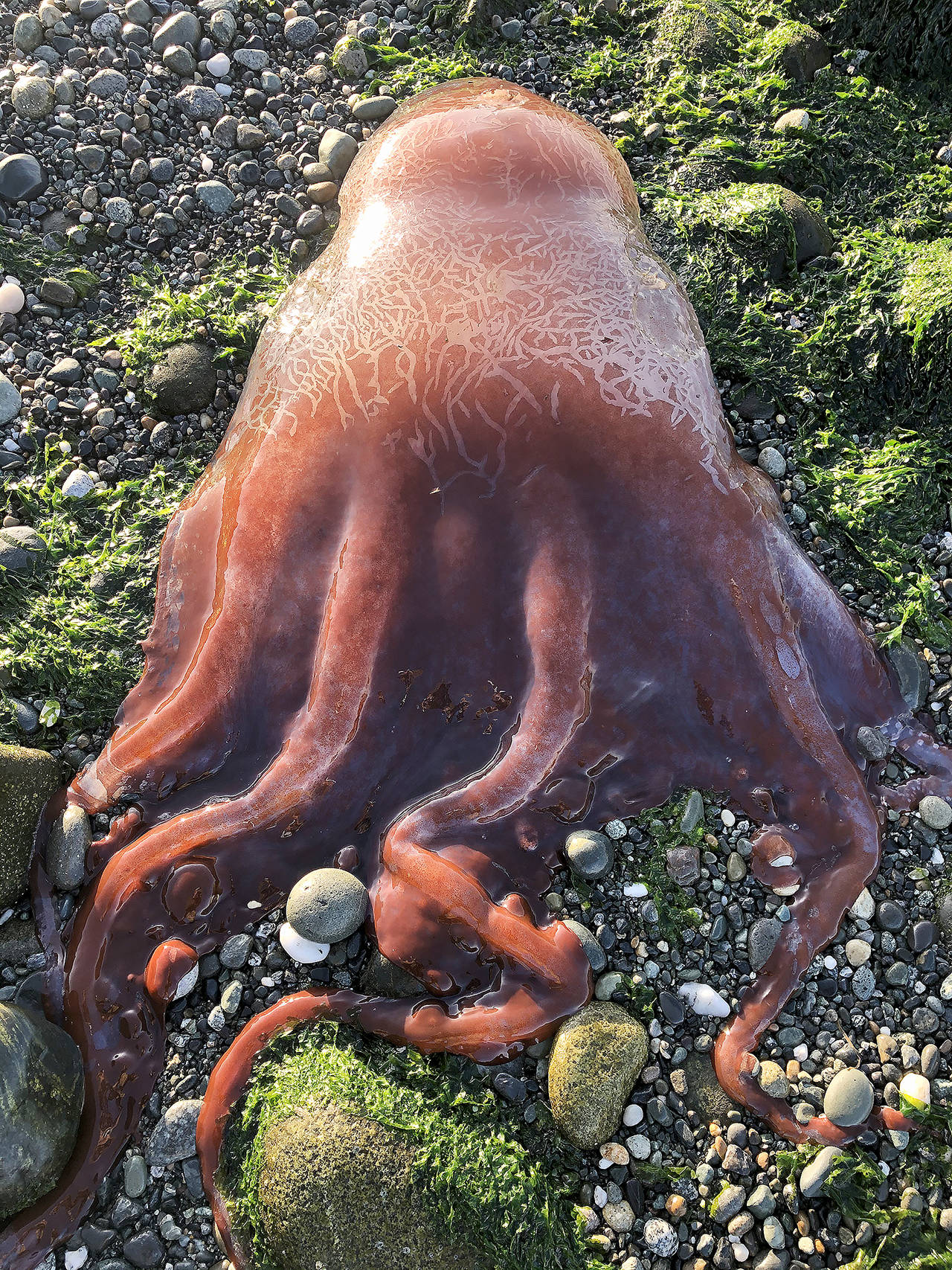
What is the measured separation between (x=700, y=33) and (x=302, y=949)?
17.6 feet

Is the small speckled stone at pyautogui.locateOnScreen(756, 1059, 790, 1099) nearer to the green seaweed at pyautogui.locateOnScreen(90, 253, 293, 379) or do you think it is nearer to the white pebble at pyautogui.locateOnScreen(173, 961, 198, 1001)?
the white pebble at pyautogui.locateOnScreen(173, 961, 198, 1001)

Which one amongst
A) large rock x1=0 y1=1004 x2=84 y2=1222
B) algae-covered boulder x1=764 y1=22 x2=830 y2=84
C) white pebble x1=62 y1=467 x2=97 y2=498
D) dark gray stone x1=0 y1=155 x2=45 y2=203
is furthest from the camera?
algae-covered boulder x1=764 y1=22 x2=830 y2=84

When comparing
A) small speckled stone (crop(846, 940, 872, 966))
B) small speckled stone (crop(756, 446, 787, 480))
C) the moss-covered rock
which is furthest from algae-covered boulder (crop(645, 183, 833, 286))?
small speckled stone (crop(846, 940, 872, 966))

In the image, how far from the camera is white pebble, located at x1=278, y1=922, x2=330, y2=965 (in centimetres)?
328

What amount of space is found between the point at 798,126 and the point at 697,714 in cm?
352

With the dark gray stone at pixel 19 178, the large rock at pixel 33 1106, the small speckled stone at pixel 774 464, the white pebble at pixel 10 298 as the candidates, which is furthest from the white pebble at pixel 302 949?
the dark gray stone at pixel 19 178

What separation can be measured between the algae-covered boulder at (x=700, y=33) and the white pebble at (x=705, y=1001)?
197 inches

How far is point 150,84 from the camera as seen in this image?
16.2 ft

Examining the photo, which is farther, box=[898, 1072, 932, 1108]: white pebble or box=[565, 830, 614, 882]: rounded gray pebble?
box=[565, 830, 614, 882]: rounded gray pebble

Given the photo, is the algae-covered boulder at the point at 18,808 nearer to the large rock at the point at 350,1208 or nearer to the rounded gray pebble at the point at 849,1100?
the large rock at the point at 350,1208

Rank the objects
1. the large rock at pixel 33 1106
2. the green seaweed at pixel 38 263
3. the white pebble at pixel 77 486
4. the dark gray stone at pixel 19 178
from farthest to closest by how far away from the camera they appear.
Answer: the dark gray stone at pixel 19 178
the green seaweed at pixel 38 263
the white pebble at pixel 77 486
the large rock at pixel 33 1106

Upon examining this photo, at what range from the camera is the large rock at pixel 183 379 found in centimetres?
426

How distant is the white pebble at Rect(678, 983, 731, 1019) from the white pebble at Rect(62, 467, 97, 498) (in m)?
3.37

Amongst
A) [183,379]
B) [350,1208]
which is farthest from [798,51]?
[350,1208]
